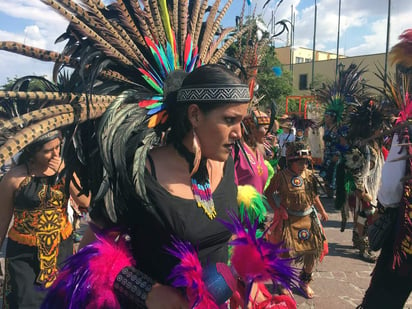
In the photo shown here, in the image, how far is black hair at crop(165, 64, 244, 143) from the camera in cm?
168

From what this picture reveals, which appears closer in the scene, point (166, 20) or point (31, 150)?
point (166, 20)

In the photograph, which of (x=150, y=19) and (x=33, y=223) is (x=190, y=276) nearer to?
(x=150, y=19)

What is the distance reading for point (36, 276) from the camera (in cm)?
286

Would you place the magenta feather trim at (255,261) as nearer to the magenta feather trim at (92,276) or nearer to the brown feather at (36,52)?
the magenta feather trim at (92,276)

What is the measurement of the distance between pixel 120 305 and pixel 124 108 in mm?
887

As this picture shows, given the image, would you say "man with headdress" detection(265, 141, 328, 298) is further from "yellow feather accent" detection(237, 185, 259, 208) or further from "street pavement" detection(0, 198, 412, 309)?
"yellow feather accent" detection(237, 185, 259, 208)

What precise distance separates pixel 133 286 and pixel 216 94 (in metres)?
0.90

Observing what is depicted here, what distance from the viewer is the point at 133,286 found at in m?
1.58

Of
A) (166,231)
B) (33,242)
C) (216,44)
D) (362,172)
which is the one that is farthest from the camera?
(362,172)

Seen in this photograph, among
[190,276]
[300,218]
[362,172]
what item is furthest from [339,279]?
[190,276]

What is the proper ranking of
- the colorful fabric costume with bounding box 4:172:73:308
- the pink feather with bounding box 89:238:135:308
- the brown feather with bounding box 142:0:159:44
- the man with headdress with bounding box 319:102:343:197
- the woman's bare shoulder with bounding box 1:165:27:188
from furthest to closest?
the man with headdress with bounding box 319:102:343:197
the woman's bare shoulder with bounding box 1:165:27:188
the colorful fabric costume with bounding box 4:172:73:308
the brown feather with bounding box 142:0:159:44
the pink feather with bounding box 89:238:135:308

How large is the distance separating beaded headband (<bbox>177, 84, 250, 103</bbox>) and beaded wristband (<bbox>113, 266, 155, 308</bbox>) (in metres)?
0.81

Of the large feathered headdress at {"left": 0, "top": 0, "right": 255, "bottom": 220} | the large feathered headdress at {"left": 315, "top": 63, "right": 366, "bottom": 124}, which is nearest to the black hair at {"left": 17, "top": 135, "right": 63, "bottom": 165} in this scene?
the large feathered headdress at {"left": 0, "top": 0, "right": 255, "bottom": 220}

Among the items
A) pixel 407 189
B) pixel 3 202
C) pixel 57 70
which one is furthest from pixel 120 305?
pixel 407 189
